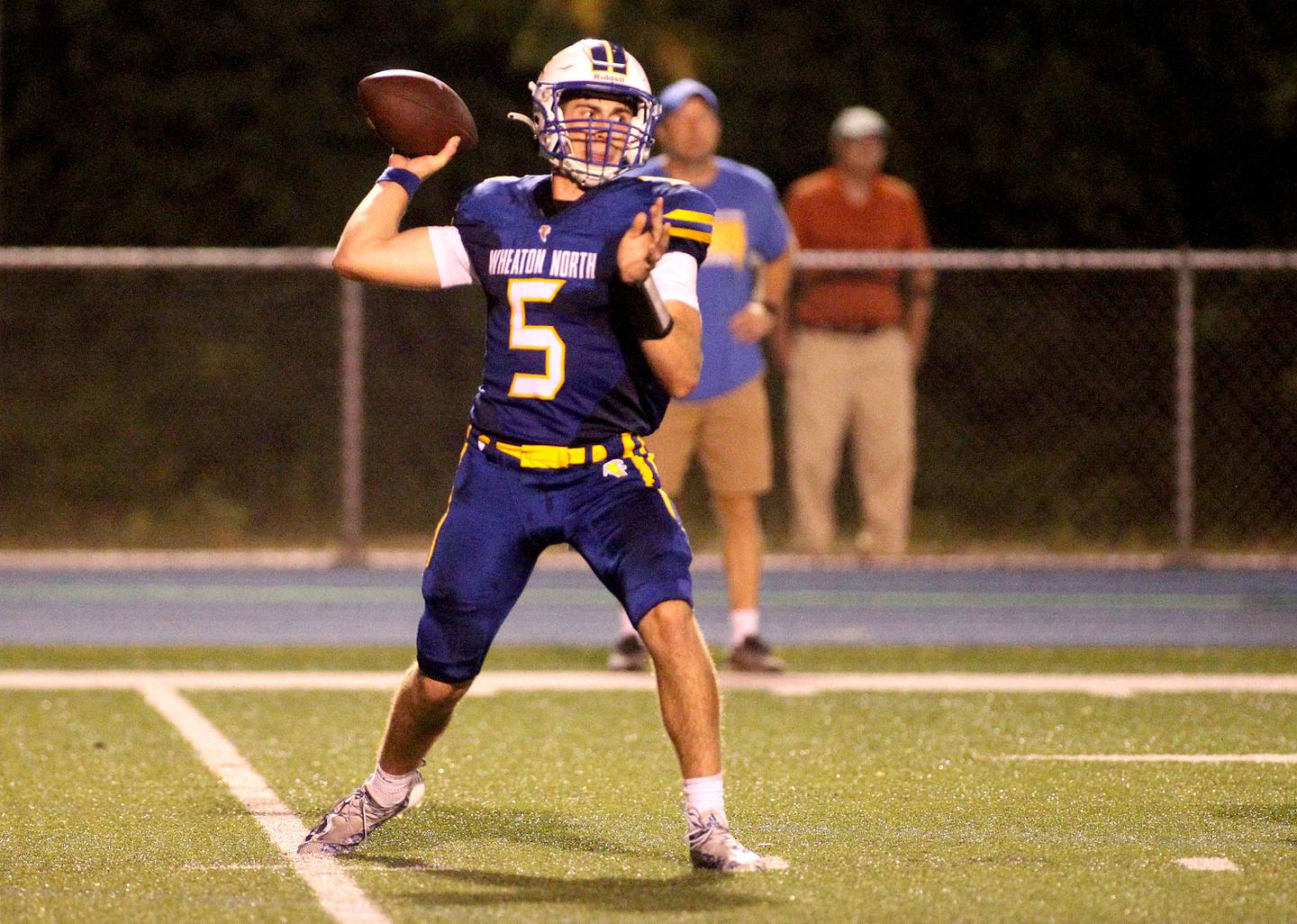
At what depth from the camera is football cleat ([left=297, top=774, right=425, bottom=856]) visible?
196 inches

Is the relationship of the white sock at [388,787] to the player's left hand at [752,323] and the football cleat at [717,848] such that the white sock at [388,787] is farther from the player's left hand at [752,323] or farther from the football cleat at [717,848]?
the player's left hand at [752,323]

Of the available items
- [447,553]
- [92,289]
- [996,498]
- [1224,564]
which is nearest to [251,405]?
[92,289]

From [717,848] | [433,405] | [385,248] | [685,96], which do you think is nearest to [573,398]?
[385,248]

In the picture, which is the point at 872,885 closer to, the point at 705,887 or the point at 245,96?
the point at 705,887

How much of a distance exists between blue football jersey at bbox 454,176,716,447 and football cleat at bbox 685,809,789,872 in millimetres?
863

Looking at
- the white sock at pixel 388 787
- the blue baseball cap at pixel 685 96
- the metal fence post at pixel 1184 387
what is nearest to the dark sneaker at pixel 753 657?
the blue baseball cap at pixel 685 96

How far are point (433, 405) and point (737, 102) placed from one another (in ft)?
12.2

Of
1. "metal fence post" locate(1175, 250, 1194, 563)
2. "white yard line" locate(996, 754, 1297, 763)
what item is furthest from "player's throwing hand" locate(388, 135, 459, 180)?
"metal fence post" locate(1175, 250, 1194, 563)

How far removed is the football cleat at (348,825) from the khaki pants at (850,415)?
657 centimetres

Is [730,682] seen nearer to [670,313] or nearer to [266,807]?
[266,807]

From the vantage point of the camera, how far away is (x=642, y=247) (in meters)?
4.53

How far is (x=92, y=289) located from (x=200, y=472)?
5.73 feet

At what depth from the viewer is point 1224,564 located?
39.2 feet

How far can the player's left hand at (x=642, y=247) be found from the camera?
178 inches
